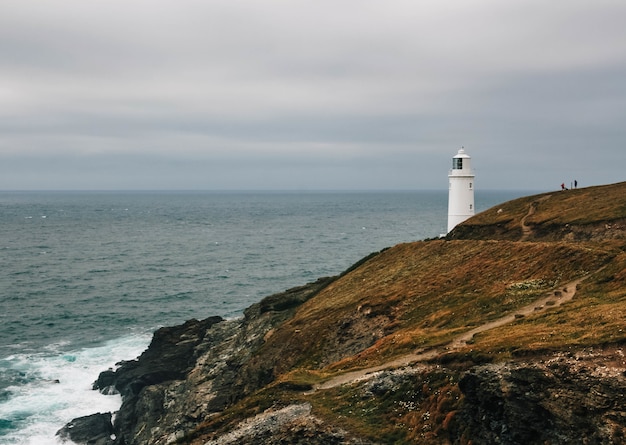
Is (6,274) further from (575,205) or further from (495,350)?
(495,350)

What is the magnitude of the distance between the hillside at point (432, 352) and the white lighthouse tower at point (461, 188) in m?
8.80

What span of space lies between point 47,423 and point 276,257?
106m

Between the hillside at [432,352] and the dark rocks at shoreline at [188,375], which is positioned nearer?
the hillside at [432,352]

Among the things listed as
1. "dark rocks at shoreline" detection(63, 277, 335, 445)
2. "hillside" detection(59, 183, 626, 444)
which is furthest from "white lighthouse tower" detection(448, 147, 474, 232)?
"dark rocks at shoreline" detection(63, 277, 335, 445)

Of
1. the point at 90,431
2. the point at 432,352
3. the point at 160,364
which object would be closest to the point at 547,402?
the point at 432,352

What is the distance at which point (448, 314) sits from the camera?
40.4 m

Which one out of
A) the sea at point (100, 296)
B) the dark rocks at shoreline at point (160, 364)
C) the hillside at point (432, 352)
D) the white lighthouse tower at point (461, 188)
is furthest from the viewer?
the white lighthouse tower at point (461, 188)

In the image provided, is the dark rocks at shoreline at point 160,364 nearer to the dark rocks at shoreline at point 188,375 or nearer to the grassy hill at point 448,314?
the dark rocks at shoreline at point 188,375

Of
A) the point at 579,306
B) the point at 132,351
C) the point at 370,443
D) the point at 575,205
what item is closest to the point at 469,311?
the point at 579,306

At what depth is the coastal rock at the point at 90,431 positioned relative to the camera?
177ft

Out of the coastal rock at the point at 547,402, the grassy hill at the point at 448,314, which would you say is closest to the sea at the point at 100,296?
the grassy hill at the point at 448,314

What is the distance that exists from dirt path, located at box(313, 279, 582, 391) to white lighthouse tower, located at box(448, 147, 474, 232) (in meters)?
41.2

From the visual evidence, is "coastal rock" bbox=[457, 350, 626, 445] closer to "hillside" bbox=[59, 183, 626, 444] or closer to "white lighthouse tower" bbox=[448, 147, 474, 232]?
"hillside" bbox=[59, 183, 626, 444]

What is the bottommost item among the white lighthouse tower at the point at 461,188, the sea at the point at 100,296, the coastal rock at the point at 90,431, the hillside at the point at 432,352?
the coastal rock at the point at 90,431
